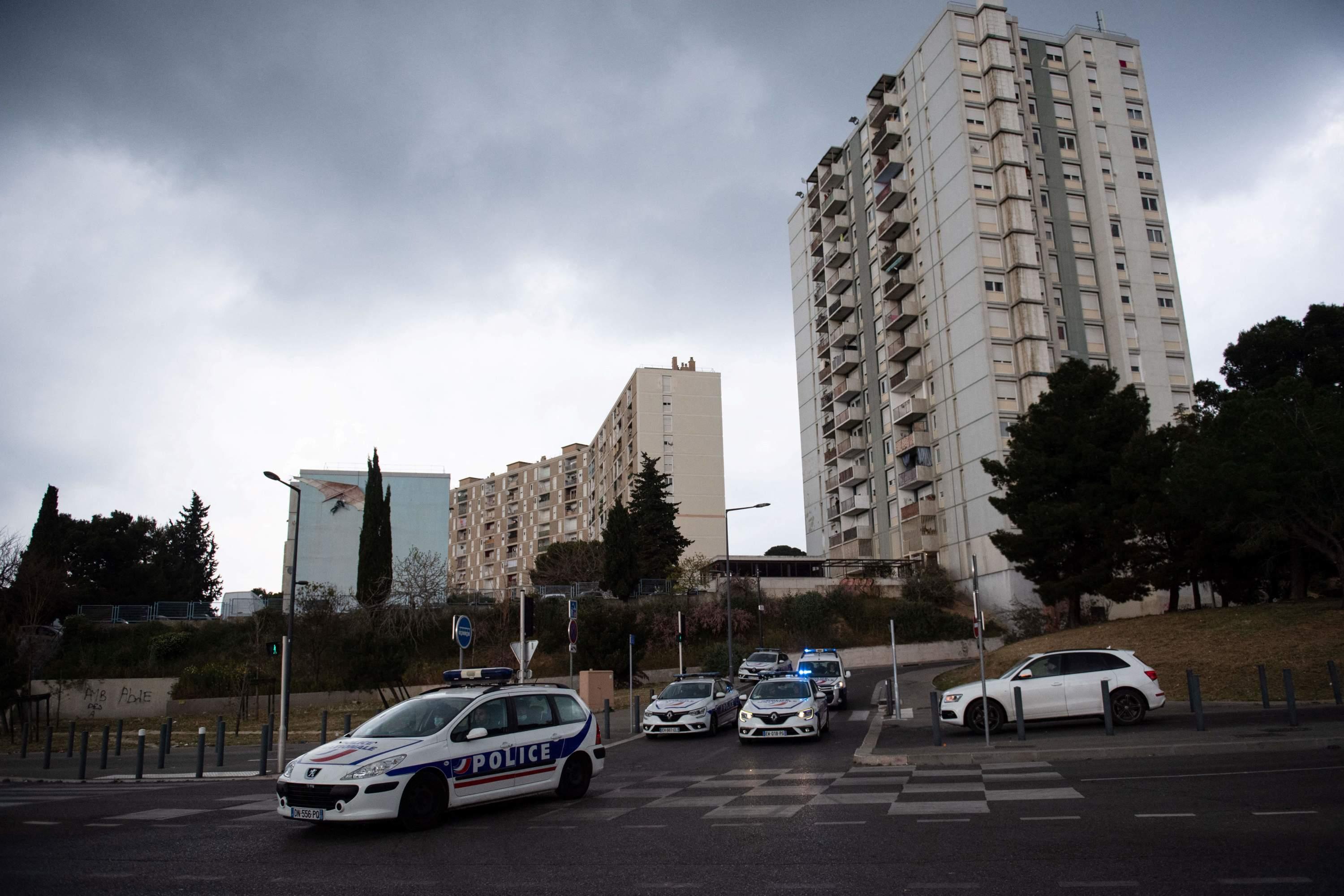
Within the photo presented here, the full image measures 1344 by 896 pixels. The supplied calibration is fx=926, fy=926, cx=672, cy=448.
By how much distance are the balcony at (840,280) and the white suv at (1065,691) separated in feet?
192

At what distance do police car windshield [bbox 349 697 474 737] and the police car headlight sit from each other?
0.61m

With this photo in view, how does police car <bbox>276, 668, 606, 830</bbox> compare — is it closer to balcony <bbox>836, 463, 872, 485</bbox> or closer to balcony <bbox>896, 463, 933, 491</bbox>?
balcony <bbox>896, 463, 933, 491</bbox>

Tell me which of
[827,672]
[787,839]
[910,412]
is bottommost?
[787,839]

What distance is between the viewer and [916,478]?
61844 millimetres

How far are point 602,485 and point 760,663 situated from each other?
69381mm

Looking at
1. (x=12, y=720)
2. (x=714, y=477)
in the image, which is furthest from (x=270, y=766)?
(x=714, y=477)

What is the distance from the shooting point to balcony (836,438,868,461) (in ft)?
229

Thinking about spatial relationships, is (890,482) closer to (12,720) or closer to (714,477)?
(714,477)

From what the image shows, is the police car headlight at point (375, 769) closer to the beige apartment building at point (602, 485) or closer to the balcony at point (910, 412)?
the beige apartment building at point (602, 485)

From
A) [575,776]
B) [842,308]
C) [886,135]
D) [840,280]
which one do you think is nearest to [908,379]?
[842,308]

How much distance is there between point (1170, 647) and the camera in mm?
26406

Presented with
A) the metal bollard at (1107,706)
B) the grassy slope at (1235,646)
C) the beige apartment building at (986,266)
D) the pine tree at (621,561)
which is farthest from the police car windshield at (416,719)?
the beige apartment building at (986,266)

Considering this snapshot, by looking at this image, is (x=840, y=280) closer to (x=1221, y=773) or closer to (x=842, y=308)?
(x=842, y=308)

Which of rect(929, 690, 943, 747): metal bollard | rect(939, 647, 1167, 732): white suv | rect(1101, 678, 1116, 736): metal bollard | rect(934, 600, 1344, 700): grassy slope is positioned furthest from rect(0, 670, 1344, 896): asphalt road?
rect(934, 600, 1344, 700): grassy slope
